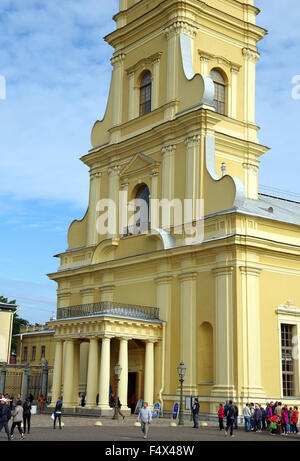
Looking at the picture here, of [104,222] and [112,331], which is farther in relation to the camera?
[104,222]

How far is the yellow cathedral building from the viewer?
28328 mm

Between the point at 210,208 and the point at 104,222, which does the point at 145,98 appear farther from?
the point at 210,208

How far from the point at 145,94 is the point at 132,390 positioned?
56.1 feet

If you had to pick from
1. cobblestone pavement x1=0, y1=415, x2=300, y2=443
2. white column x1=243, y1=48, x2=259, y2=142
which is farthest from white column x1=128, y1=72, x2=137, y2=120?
cobblestone pavement x1=0, y1=415, x2=300, y2=443

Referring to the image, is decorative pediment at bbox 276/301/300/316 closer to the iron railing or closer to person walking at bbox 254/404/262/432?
person walking at bbox 254/404/262/432

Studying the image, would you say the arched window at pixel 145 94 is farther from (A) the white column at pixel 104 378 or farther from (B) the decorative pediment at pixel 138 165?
(A) the white column at pixel 104 378

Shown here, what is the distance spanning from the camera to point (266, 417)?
2552cm

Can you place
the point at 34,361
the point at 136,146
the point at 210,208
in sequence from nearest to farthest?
the point at 210,208 → the point at 136,146 → the point at 34,361

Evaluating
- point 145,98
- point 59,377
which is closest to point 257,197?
point 145,98

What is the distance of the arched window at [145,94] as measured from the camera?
37.1 metres

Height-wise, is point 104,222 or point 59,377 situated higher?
point 104,222

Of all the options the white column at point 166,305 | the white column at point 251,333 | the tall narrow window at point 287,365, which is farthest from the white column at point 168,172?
the tall narrow window at point 287,365

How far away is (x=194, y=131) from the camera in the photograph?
106 feet

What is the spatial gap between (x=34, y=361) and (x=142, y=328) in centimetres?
2702
